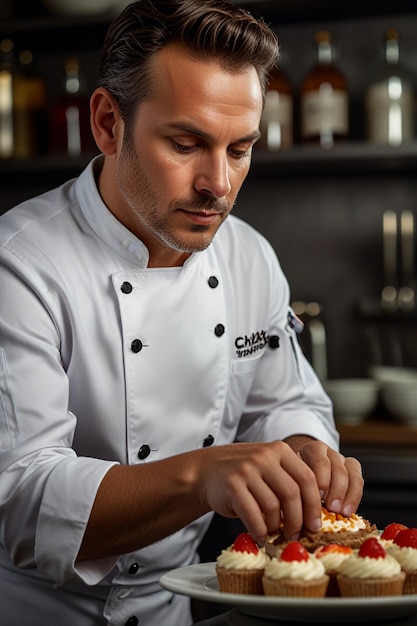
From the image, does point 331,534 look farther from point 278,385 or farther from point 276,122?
point 276,122

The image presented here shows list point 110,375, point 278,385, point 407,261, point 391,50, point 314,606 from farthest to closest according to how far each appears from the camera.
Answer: point 407,261 → point 391,50 → point 278,385 → point 110,375 → point 314,606

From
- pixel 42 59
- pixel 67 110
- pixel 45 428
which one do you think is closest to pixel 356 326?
pixel 67 110

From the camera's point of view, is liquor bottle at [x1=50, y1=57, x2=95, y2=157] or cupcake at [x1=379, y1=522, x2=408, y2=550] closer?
cupcake at [x1=379, y1=522, x2=408, y2=550]

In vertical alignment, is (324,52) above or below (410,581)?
above

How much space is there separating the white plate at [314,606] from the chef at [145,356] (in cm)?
13

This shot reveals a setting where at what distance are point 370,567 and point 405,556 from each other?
0.08 meters

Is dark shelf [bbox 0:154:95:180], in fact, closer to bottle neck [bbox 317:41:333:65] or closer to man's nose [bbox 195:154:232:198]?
bottle neck [bbox 317:41:333:65]

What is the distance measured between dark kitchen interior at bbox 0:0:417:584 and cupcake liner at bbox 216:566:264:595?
1.71 meters

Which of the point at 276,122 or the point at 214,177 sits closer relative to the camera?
the point at 214,177

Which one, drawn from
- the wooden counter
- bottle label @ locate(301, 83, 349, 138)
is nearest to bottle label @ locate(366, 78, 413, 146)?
bottle label @ locate(301, 83, 349, 138)

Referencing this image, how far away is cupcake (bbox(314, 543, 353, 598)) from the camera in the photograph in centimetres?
107

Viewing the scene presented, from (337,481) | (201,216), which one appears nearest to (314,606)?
(337,481)

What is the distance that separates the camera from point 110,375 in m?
1.48

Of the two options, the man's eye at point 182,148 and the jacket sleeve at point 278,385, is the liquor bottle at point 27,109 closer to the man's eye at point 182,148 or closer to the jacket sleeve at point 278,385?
the jacket sleeve at point 278,385
